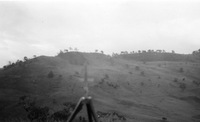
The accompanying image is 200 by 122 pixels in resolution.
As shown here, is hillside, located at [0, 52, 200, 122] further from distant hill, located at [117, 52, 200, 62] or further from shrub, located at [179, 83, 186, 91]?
distant hill, located at [117, 52, 200, 62]

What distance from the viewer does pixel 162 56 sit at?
57.5 meters

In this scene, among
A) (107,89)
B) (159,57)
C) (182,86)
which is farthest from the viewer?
(159,57)

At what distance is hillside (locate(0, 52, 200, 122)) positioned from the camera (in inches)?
794

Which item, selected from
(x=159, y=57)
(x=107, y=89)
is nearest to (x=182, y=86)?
(x=107, y=89)

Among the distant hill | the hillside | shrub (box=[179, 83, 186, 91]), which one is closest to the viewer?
the hillside

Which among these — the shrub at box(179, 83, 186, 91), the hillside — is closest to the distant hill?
the hillside

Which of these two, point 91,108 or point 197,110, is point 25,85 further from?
point 91,108

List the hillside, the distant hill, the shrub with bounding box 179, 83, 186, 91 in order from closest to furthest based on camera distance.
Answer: the hillside < the shrub with bounding box 179, 83, 186, 91 < the distant hill

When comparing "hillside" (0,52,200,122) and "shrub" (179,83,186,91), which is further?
"shrub" (179,83,186,91)

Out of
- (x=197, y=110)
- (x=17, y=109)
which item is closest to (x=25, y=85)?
(x=17, y=109)

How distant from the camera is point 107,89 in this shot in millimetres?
26297

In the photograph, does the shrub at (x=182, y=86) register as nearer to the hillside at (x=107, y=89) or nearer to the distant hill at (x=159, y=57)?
the hillside at (x=107, y=89)

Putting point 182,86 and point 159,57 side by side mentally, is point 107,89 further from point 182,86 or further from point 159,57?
point 159,57

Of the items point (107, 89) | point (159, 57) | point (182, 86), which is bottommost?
point (182, 86)
